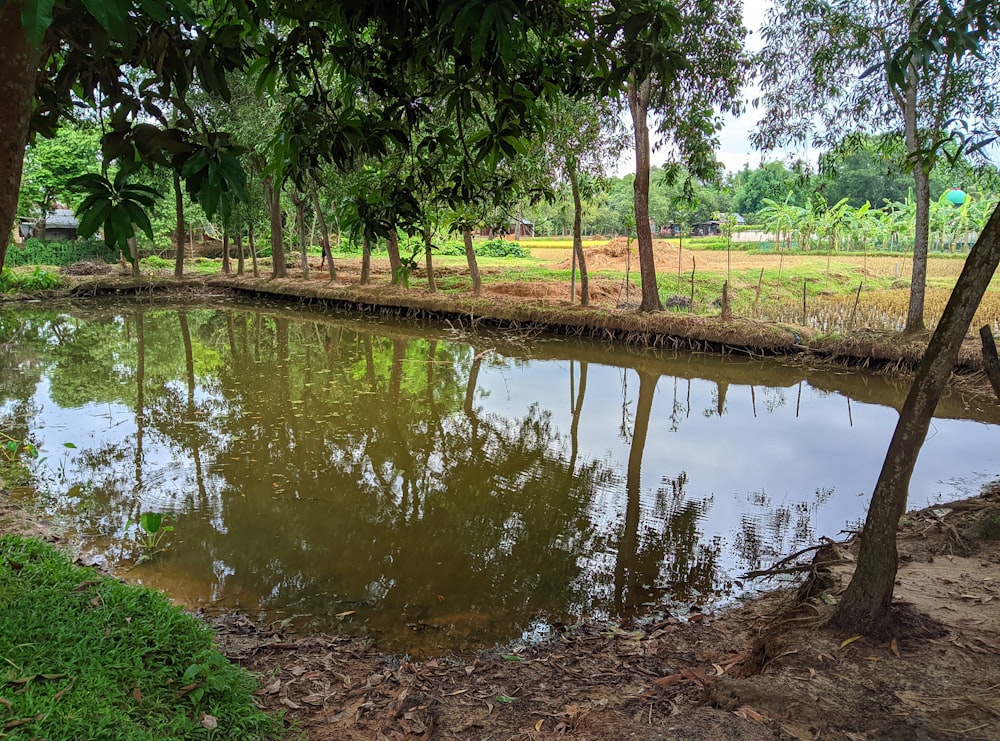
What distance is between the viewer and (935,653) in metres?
2.64

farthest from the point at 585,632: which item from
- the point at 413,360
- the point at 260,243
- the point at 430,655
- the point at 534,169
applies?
the point at 260,243

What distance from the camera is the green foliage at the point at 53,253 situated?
26.2 meters

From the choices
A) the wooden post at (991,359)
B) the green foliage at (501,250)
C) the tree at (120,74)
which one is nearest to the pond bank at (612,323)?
the wooden post at (991,359)

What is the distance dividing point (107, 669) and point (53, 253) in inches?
1207

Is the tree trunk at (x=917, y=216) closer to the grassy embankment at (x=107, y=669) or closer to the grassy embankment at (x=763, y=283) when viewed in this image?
the grassy embankment at (x=763, y=283)

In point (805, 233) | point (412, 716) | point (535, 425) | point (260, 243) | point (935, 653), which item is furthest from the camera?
point (260, 243)

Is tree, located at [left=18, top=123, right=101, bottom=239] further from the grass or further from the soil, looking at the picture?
the soil

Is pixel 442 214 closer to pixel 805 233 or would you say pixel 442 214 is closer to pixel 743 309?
pixel 743 309

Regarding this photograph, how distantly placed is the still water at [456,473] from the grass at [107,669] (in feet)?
3.84

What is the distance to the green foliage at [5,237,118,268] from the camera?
26.2 metres

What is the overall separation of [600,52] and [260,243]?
3495 centimetres

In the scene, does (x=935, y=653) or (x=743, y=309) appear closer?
(x=935, y=653)

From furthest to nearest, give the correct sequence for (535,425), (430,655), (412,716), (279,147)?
(535,425)
(430,655)
(412,716)
(279,147)

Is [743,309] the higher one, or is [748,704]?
[743,309]
